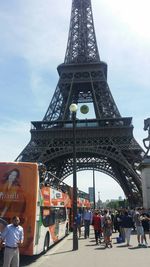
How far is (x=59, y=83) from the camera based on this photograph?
2598 inches

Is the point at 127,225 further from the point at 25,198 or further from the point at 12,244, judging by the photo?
the point at 12,244

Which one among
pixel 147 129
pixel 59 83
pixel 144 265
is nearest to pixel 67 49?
pixel 59 83

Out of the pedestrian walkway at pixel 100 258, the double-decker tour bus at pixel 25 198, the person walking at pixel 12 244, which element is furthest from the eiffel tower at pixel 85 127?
the person walking at pixel 12 244

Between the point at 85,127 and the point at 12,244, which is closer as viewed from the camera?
the point at 12,244

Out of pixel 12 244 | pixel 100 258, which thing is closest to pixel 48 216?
pixel 100 258

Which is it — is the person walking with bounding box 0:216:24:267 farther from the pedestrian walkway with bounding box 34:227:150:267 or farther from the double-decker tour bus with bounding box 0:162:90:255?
the pedestrian walkway with bounding box 34:227:150:267

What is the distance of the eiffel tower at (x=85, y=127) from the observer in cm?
5628

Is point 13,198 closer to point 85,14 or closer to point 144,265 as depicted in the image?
point 144,265

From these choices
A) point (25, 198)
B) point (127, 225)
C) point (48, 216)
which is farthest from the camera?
point (127, 225)

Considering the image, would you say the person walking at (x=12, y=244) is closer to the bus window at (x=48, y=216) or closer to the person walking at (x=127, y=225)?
the bus window at (x=48, y=216)

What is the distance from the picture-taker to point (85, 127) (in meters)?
59.1

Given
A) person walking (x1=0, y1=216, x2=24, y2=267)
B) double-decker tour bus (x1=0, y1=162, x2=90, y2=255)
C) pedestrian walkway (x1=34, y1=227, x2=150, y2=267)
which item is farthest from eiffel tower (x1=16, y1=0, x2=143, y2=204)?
person walking (x1=0, y1=216, x2=24, y2=267)

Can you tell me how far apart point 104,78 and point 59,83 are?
789 cm

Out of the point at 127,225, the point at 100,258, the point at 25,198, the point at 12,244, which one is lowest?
the point at 100,258
